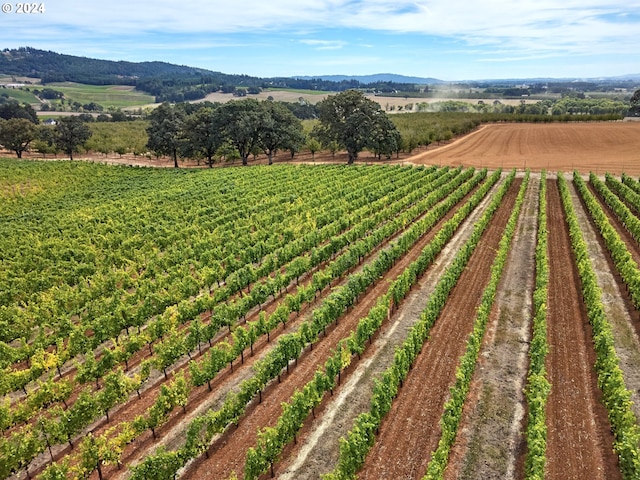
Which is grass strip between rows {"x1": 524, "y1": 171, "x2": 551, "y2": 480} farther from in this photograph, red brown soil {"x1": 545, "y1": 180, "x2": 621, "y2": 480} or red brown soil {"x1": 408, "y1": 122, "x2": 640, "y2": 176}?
red brown soil {"x1": 408, "y1": 122, "x2": 640, "y2": 176}

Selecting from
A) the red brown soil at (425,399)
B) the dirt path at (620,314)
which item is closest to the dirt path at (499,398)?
the red brown soil at (425,399)

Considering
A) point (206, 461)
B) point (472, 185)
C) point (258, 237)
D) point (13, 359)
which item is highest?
point (472, 185)

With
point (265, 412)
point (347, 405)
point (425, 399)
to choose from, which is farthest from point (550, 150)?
point (265, 412)

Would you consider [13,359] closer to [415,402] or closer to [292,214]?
[415,402]

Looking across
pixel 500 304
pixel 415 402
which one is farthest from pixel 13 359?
pixel 500 304

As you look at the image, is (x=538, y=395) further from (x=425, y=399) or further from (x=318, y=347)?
(x=318, y=347)

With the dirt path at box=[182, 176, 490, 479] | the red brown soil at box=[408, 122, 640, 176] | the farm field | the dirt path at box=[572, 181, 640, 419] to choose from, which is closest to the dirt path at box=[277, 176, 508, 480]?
the farm field

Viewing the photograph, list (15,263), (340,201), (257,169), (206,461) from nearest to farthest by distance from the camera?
(206,461) → (15,263) → (340,201) → (257,169)
